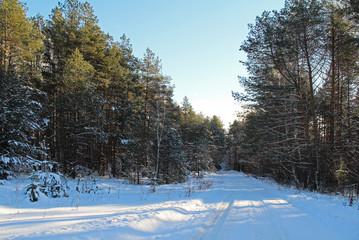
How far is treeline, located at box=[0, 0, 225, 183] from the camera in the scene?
39.9 feet

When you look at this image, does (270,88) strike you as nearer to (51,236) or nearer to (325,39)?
(325,39)

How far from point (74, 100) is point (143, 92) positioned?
6.94m

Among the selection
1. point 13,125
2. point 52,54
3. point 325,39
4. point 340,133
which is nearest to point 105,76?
point 52,54

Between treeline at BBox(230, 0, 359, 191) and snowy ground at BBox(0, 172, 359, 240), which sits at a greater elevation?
treeline at BBox(230, 0, 359, 191)

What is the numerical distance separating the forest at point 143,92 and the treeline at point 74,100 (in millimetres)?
90

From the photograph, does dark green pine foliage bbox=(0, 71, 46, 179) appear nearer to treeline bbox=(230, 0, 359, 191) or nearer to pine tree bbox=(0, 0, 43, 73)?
pine tree bbox=(0, 0, 43, 73)

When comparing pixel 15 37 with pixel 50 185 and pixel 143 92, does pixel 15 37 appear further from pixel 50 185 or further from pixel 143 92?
pixel 50 185

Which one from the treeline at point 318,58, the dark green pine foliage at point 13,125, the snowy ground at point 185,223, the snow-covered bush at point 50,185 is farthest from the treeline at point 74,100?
the treeline at point 318,58

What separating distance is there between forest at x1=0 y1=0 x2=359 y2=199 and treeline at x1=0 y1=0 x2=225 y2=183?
9 centimetres

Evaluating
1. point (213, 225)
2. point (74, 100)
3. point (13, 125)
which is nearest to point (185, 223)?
point (213, 225)

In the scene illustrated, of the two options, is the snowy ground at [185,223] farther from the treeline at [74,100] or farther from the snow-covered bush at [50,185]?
the treeline at [74,100]

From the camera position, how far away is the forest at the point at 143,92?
40.6ft

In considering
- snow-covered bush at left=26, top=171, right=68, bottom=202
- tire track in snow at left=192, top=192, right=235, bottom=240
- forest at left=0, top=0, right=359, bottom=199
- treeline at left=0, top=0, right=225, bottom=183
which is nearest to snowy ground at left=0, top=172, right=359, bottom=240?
tire track in snow at left=192, top=192, right=235, bottom=240

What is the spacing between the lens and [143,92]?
21.1 meters
